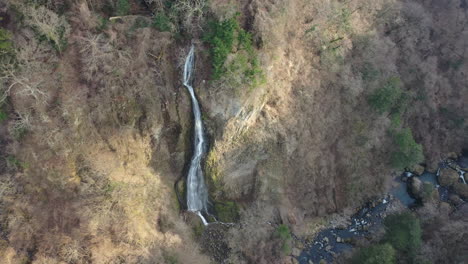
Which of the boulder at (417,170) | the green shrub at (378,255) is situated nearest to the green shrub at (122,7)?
the green shrub at (378,255)

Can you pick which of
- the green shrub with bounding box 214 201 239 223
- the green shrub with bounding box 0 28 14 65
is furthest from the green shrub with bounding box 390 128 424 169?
the green shrub with bounding box 0 28 14 65

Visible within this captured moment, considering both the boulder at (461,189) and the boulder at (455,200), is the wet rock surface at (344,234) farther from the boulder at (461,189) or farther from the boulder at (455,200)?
the boulder at (461,189)

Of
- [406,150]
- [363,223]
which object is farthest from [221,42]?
[363,223]

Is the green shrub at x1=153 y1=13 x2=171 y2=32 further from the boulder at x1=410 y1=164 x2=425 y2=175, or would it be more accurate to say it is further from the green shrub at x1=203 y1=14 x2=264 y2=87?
the boulder at x1=410 y1=164 x2=425 y2=175

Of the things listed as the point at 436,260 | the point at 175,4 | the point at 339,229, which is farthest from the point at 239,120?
the point at 436,260

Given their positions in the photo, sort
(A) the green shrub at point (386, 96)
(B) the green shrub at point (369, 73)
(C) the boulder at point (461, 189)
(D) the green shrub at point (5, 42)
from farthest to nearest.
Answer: (C) the boulder at point (461, 189), (B) the green shrub at point (369, 73), (A) the green shrub at point (386, 96), (D) the green shrub at point (5, 42)

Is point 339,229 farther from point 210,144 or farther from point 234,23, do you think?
point 234,23

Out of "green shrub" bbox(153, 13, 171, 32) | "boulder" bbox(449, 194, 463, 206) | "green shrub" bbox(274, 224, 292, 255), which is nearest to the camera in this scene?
"green shrub" bbox(153, 13, 171, 32)
